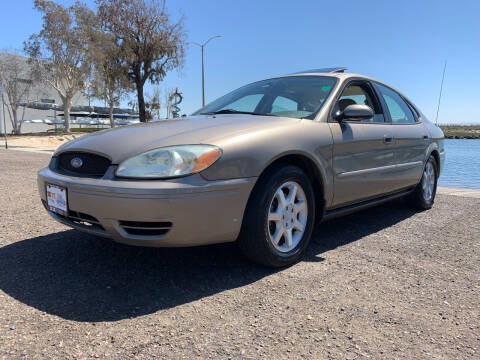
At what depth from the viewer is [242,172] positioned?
236cm

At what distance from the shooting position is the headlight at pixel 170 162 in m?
2.21

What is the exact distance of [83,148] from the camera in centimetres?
254

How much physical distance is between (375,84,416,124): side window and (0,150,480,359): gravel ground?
1384mm

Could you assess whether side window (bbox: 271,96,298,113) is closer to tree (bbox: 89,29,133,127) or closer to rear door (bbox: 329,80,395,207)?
rear door (bbox: 329,80,395,207)

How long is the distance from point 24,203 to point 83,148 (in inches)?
110

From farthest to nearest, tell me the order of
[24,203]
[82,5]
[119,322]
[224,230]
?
[82,5]
[24,203]
[224,230]
[119,322]

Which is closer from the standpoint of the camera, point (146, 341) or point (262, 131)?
point (146, 341)

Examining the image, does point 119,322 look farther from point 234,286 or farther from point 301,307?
point 301,307

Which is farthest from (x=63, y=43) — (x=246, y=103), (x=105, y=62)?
(x=246, y=103)

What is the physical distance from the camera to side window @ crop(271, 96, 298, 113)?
10.8 ft

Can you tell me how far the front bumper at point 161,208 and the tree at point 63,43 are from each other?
2990 centimetres

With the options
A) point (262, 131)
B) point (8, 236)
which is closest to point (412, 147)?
point (262, 131)

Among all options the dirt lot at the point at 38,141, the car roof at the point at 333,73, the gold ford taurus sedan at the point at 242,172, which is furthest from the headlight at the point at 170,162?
the dirt lot at the point at 38,141

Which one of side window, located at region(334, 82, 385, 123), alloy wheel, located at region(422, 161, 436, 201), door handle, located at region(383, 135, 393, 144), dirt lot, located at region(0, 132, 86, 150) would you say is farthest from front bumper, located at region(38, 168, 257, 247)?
dirt lot, located at region(0, 132, 86, 150)
